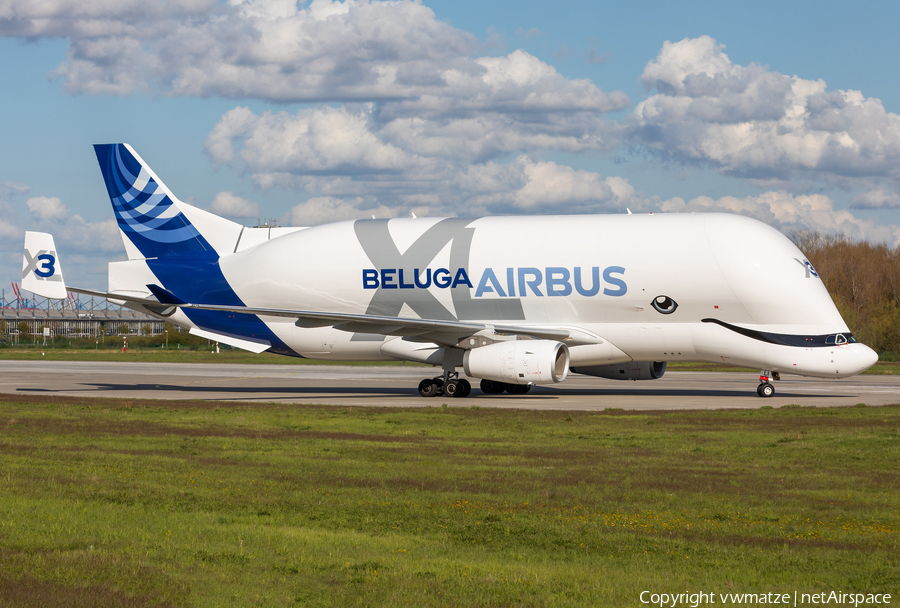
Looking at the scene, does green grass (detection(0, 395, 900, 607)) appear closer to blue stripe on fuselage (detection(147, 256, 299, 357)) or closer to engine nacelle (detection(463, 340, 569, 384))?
engine nacelle (detection(463, 340, 569, 384))

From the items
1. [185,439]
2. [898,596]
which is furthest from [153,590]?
[185,439]

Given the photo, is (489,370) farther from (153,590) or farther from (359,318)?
(153,590)

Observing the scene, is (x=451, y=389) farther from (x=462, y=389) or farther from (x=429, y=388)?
(x=429, y=388)

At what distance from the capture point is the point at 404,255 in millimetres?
31031

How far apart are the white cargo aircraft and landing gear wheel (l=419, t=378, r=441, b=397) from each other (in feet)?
0.26

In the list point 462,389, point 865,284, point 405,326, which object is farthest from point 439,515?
point 865,284

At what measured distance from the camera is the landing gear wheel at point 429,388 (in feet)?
101

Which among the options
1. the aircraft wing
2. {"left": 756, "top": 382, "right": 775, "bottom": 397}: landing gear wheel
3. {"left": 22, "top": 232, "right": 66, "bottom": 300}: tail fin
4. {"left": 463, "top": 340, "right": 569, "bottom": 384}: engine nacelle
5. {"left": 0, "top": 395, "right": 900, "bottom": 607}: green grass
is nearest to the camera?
{"left": 0, "top": 395, "right": 900, "bottom": 607}: green grass

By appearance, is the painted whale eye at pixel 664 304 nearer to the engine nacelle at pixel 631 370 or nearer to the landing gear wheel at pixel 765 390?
the engine nacelle at pixel 631 370

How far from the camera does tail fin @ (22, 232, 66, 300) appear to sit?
2998 centimetres

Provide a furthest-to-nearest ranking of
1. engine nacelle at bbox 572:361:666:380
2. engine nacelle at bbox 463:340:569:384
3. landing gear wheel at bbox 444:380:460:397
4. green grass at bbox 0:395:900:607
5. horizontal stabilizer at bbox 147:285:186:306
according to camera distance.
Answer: horizontal stabilizer at bbox 147:285:186:306 < engine nacelle at bbox 572:361:666:380 < landing gear wheel at bbox 444:380:460:397 < engine nacelle at bbox 463:340:569:384 < green grass at bbox 0:395:900:607

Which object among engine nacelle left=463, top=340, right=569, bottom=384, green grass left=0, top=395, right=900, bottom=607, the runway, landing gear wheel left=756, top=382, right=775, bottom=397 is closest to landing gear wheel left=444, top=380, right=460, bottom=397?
the runway

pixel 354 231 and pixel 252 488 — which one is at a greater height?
pixel 354 231

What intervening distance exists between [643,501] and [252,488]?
5.33m
